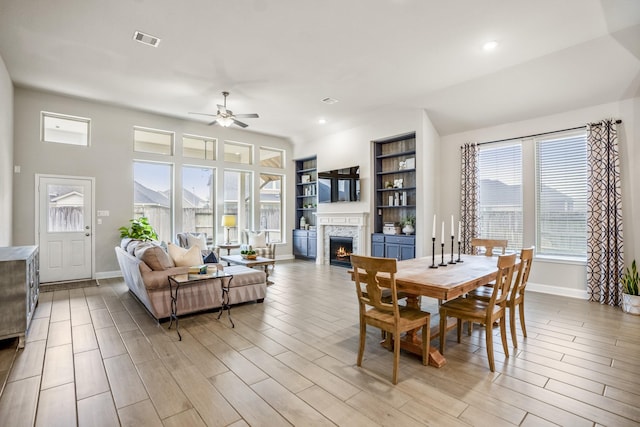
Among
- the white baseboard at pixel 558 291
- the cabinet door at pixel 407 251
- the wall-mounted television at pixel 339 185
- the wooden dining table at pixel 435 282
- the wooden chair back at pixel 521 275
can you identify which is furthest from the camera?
the wall-mounted television at pixel 339 185

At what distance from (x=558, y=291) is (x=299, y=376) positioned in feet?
15.8

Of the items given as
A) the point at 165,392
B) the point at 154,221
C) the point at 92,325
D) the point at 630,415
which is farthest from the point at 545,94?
the point at 154,221

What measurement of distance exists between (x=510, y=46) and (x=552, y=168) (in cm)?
240

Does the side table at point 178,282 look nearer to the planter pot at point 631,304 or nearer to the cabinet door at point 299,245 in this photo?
the cabinet door at point 299,245

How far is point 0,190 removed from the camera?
456 centimetres

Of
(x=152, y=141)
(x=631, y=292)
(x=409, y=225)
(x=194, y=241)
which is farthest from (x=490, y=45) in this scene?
(x=152, y=141)

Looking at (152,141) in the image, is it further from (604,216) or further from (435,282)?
(604,216)

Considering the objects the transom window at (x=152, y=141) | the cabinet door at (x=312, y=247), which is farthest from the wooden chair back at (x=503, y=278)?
the transom window at (x=152, y=141)

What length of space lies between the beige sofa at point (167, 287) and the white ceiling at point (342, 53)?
2700 millimetres

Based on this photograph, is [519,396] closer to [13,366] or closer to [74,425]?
[74,425]

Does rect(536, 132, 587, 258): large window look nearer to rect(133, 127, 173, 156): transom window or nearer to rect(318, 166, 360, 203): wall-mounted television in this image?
rect(318, 166, 360, 203): wall-mounted television

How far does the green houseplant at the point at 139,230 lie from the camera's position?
6.34 metres

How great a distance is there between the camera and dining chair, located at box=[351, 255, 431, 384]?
2.36 m

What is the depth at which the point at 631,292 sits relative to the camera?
421 cm
